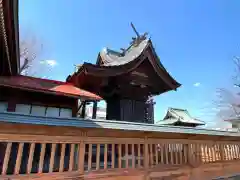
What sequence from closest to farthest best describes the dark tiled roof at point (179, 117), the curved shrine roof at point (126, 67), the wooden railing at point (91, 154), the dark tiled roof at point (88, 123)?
the dark tiled roof at point (88, 123) < the wooden railing at point (91, 154) < the curved shrine roof at point (126, 67) < the dark tiled roof at point (179, 117)

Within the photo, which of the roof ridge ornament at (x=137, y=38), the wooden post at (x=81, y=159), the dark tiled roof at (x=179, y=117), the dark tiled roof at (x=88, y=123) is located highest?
the roof ridge ornament at (x=137, y=38)

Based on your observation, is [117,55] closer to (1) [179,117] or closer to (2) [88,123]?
(2) [88,123]

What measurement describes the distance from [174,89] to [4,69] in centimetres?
832

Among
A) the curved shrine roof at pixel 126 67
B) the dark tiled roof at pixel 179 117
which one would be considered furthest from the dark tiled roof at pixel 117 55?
the dark tiled roof at pixel 179 117

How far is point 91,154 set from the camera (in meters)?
5.15

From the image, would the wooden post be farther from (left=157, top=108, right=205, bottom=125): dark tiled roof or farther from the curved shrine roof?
(left=157, top=108, right=205, bottom=125): dark tiled roof

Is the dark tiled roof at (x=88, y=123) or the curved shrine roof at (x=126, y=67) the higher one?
the curved shrine roof at (x=126, y=67)

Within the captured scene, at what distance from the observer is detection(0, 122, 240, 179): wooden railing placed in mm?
4391

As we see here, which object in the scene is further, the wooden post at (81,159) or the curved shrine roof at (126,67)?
the curved shrine roof at (126,67)

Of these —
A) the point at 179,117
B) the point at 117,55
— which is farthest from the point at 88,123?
the point at 179,117

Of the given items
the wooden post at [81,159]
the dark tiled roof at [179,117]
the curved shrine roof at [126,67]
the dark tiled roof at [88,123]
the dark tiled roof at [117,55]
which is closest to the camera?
the dark tiled roof at [88,123]

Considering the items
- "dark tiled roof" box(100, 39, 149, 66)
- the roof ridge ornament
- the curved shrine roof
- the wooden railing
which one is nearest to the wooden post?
the wooden railing

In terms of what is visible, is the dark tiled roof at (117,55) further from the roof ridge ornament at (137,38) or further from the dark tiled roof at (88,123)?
the dark tiled roof at (88,123)

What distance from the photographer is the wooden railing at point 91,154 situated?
439 centimetres
